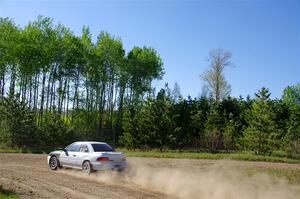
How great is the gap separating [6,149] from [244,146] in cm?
2423

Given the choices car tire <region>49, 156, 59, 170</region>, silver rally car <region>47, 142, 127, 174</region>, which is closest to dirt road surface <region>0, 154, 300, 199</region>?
silver rally car <region>47, 142, 127, 174</region>

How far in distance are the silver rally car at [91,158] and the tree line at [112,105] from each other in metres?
20.4

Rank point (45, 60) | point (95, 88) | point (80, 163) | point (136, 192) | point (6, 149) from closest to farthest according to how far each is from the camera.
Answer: point (136, 192)
point (80, 163)
point (6, 149)
point (45, 60)
point (95, 88)

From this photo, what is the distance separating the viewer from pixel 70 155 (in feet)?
64.8

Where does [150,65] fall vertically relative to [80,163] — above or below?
above

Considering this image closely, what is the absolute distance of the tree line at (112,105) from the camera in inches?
1578

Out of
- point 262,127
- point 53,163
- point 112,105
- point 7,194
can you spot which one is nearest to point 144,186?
point 7,194

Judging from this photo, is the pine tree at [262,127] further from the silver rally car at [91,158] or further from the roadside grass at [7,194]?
the roadside grass at [7,194]

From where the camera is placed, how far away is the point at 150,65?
6719cm

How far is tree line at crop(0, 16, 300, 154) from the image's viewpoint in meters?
40.1

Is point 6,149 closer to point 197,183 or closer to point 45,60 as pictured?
point 45,60

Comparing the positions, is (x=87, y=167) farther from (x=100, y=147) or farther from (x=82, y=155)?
(x=100, y=147)

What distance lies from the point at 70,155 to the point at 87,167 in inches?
68.9

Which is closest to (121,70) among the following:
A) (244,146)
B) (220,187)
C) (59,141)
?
(59,141)
